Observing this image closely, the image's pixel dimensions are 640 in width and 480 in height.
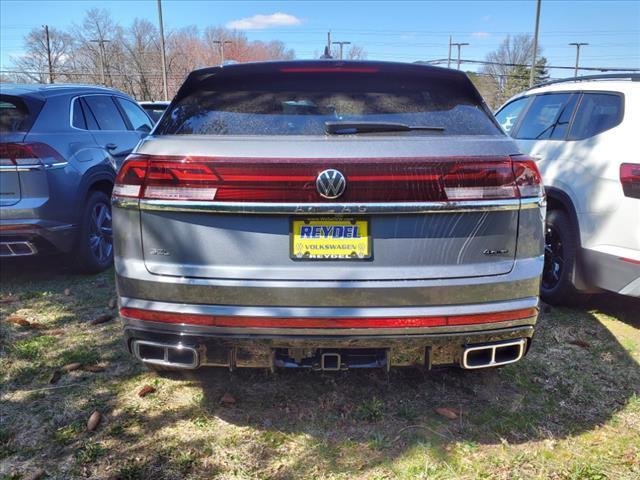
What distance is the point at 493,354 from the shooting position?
233cm

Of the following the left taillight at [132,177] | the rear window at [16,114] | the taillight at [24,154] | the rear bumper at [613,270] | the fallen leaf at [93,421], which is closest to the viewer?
the left taillight at [132,177]

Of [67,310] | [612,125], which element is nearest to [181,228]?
[67,310]

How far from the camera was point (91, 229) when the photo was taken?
5.12 m

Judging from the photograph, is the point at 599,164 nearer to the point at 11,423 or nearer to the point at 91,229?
the point at 11,423

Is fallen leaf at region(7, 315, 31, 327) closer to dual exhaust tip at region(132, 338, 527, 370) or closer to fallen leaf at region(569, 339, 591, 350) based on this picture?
dual exhaust tip at region(132, 338, 527, 370)

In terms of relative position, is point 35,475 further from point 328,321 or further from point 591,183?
point 591,183

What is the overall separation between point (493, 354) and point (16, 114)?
4374 millimetres

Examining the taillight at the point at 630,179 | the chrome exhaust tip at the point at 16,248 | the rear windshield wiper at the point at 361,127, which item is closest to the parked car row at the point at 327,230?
the rear windshield wiper at the point at 361,127

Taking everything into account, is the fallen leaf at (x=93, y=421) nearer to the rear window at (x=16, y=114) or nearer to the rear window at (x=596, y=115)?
the rear window at (x=16, y=114)

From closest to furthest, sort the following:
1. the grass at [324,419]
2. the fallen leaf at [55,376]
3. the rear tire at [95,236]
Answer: the grass at [324,419], the fallen leaf at [55,376], the rear tire at [95,236]

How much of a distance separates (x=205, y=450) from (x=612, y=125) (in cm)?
351

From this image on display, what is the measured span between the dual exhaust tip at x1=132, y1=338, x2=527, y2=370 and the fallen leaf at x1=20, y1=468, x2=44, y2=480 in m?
0.67

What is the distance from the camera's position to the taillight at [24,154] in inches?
168

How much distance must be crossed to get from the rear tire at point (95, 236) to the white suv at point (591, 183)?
4.08 m
